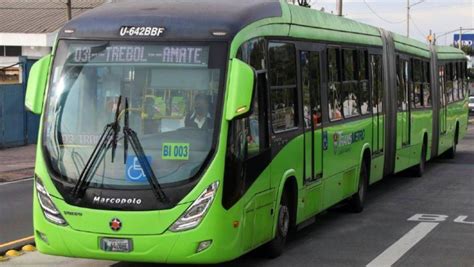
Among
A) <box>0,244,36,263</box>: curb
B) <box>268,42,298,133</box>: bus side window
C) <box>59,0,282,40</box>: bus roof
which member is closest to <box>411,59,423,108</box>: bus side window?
<box>268,42,298,133</box>: bus side window

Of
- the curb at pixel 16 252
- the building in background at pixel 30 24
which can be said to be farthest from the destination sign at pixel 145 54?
the building in background at pixel 30 24

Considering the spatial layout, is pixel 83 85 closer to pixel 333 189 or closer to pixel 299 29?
pixel 299 29

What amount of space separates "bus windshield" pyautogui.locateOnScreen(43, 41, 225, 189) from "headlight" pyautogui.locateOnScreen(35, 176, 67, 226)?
22cm

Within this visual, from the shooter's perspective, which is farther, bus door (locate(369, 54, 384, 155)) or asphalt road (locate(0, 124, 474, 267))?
bus door (locate(369, 54, 384, 155))

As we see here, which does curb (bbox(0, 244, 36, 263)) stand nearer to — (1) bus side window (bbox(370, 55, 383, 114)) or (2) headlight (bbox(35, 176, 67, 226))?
(2) headlight (bbox(35, 176, 67, 226))

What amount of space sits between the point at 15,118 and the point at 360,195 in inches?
672

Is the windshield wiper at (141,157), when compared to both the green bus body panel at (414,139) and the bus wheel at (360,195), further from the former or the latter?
the green bus body panel at (414,139)

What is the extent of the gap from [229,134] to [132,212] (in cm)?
115

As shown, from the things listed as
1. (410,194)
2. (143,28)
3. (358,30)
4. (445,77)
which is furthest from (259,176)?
(445,77)

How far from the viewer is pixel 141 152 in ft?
25.2

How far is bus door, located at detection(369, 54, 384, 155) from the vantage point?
47.2 feet

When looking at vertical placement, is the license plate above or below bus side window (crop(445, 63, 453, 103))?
below

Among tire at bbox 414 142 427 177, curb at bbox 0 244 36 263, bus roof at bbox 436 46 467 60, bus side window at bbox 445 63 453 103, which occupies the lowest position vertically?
tire at bbox 414 142 427 177

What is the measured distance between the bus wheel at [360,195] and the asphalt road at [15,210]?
16.3 ft
